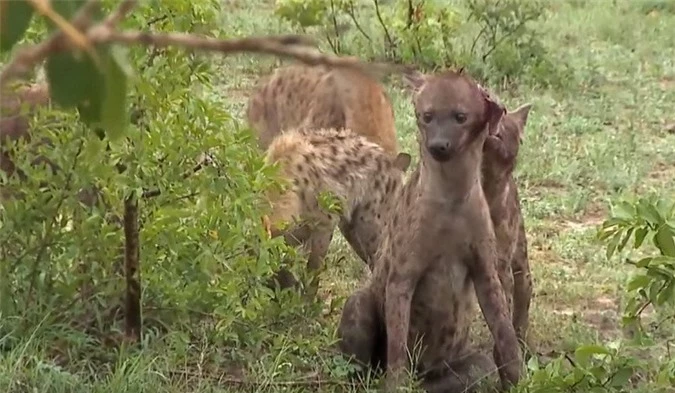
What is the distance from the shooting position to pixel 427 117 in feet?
11.4

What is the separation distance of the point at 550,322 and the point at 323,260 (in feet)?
2.84

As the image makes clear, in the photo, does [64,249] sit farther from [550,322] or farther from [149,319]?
[550,322]

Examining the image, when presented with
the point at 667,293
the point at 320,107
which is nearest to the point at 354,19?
the point at 320,107

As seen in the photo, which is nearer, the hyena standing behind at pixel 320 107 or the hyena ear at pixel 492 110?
the hyena ear at pixel 492 110

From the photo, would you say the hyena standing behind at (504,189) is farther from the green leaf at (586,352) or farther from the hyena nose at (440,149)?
the green leaf at (586,352)

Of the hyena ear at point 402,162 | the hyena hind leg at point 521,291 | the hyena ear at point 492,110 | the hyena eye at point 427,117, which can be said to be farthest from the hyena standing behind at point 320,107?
the hyena eye at point 427,117

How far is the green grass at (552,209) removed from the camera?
3.57 metres

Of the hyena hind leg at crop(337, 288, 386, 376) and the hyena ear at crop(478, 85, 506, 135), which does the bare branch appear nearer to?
the hyena ear at crop(478, 85, 506, 135)

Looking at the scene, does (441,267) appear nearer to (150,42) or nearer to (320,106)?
(320,106)

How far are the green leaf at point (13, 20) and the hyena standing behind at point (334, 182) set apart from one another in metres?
3.56

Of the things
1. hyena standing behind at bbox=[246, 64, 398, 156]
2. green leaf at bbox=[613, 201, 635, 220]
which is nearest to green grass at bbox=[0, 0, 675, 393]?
hyena standing behind at bbox=[246, 64, 398, 156]

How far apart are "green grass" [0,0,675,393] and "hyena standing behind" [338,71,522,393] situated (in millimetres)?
187

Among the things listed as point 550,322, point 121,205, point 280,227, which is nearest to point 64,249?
point 121,205

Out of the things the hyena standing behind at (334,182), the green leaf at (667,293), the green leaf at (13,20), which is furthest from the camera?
the hyena standing behind at (334,182)
